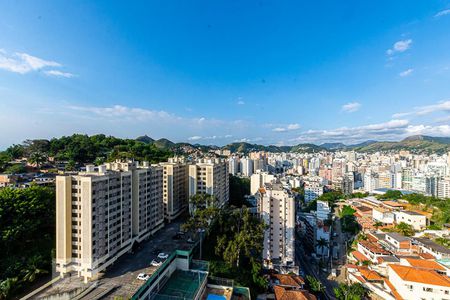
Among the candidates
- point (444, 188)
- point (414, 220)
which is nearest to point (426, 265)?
point (414, 220)

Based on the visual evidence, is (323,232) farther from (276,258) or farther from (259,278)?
(259,278)

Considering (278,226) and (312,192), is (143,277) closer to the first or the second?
(278,226)

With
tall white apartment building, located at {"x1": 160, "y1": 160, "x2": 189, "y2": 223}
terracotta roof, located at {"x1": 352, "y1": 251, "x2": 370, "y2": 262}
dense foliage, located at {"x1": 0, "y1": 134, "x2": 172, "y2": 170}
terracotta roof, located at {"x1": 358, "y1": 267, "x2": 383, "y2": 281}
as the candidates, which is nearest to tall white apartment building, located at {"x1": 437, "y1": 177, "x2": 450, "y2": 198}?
terracotta roof, located at {"x1": 352, "y1": 251, "x2": 370, "y2": 262}

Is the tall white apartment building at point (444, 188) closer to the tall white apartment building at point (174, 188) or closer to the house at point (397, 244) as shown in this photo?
the house at point (397, 244)

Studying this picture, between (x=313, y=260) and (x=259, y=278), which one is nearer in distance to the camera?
(x=259, y=278)

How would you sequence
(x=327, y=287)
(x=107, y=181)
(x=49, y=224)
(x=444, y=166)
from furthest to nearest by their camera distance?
(x=444, y=166) < (x=327, y=287) < (x=49, y=224) < (x=107, y=181)

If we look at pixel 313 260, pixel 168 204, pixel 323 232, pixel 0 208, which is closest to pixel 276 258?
pixel 313 260
